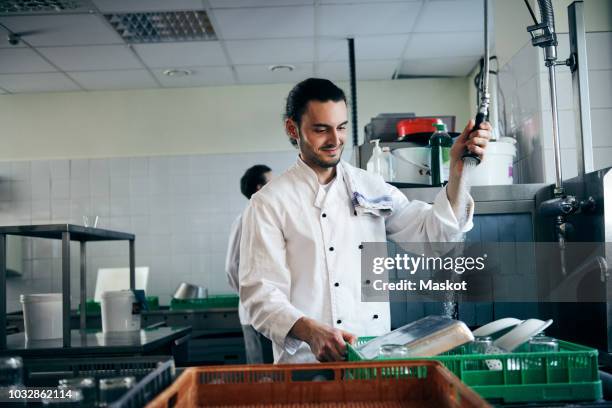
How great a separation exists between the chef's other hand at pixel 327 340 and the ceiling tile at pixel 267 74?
3.78 metres

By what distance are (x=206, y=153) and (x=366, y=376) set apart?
454cm

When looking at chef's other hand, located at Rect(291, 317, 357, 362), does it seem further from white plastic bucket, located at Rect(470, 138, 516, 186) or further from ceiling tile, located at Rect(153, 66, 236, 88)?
ceiling tile, located at Rect(153, 66, 236, 88)

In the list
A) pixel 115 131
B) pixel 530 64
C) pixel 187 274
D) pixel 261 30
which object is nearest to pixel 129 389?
pixel 530 64

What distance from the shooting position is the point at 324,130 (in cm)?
170

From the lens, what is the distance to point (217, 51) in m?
4.45

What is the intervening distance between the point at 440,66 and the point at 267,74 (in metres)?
1.46

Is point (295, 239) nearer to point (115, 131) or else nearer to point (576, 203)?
point (576, 203)

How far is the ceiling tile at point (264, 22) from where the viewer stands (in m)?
3.75

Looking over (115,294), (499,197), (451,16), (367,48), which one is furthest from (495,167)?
(367,48)

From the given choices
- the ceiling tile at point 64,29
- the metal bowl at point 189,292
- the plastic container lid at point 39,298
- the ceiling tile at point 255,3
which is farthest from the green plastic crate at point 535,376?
the metal bowl at point 189,292

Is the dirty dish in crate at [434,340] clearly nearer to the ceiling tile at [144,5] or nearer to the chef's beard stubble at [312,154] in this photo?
the chef's beard stubble at [312,154]

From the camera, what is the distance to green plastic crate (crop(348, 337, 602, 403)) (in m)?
0.94

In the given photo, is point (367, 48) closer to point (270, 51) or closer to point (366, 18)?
point (366, 18)

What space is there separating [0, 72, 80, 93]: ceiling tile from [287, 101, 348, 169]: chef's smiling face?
12.4 ft
